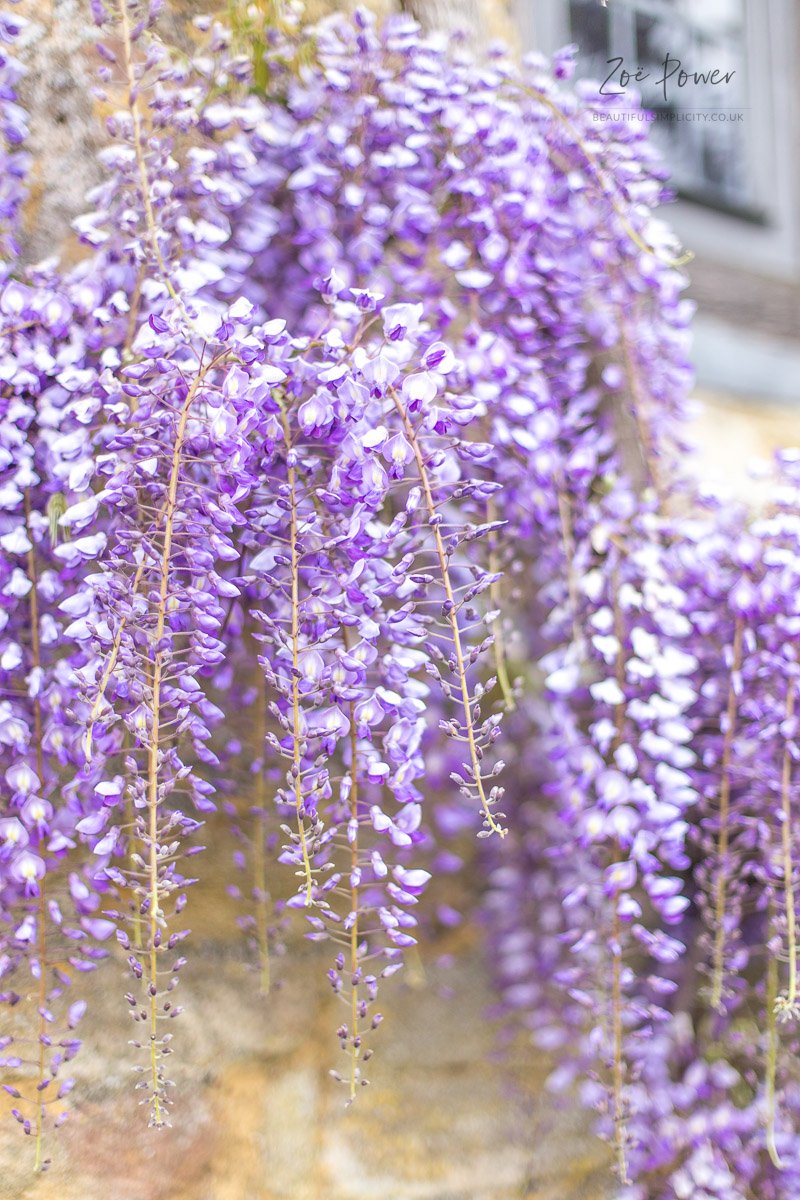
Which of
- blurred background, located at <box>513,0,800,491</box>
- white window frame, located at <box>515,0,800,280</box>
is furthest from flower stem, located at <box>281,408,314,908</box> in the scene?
white window frame, located at <box>515,0,800,280</box>

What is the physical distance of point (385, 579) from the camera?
102 cm

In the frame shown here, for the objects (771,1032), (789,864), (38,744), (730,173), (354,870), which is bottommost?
(771,1032)

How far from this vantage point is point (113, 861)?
1.21 meters

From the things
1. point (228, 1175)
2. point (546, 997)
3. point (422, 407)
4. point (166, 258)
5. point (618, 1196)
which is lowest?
point (618, 1196)

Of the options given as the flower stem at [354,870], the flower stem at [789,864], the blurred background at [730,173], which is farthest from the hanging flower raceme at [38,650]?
the blurred background at [730,173]

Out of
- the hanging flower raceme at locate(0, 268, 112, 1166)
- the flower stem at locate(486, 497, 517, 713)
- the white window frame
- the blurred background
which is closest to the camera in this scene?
the hanging flower raceme at locate(0, 268, 112, 1166)

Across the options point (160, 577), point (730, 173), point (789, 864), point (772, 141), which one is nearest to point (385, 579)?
point (160, 577)

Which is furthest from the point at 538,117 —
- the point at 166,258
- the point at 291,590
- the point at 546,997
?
the point at 546,997

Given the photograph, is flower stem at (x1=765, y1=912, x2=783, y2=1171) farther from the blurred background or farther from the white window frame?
the white window frame

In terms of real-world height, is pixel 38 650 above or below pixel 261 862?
above

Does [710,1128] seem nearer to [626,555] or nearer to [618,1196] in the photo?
[618,1196]

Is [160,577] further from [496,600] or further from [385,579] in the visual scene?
[496,600]

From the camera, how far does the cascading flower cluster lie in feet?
3.16

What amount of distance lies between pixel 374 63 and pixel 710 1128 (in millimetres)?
1494
